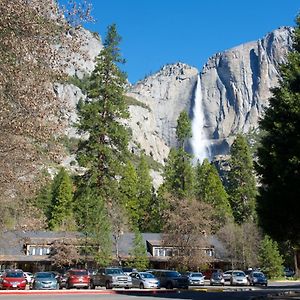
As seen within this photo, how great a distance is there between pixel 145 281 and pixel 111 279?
2.83 metres

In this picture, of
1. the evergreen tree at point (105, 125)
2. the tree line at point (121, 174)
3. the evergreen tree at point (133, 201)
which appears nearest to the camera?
the tree line at point (121, 174)

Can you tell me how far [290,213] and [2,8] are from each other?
14448 millimetres

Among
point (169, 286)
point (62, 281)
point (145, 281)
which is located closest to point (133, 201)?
point (62, 281)

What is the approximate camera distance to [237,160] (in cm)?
7712

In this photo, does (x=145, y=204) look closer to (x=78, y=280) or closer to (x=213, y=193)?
(x=213, y=193)

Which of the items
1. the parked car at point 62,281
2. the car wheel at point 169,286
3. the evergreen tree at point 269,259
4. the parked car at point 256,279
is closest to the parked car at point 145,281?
the car wheel at point 169,286

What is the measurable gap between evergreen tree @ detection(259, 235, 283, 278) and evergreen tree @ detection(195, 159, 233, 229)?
33.2 ft

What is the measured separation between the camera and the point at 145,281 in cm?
3553

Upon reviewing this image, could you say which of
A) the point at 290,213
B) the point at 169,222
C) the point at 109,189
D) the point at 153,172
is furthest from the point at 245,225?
the point at 153,172

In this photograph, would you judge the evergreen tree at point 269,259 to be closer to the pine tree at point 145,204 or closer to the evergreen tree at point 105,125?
the evergreen tree at point 105,125

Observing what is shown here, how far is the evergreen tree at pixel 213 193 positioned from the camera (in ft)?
226

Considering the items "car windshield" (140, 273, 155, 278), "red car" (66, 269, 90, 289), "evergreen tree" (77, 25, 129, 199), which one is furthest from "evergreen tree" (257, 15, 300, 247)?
"evergreen tree" (77, 25, 129, 199)

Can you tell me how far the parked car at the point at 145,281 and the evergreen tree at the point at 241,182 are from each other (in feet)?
131

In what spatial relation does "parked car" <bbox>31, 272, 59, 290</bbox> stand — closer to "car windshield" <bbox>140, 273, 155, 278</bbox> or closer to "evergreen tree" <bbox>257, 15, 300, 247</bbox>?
"car windshield" <bbox>140, 273, 155, 278</bbox>
